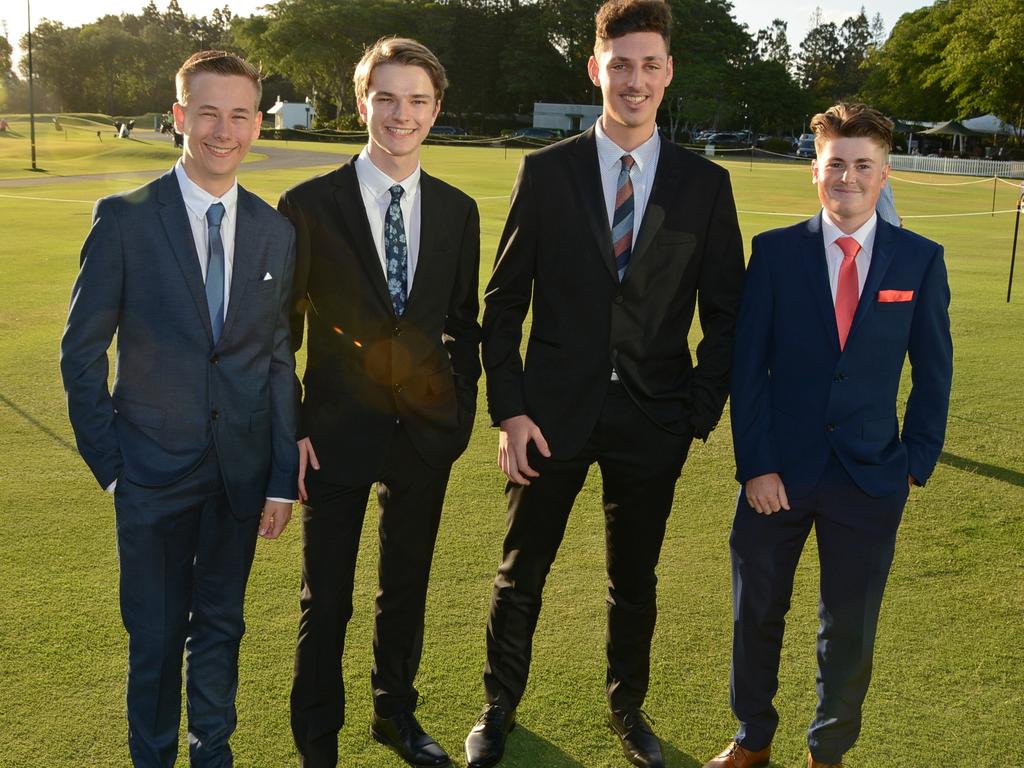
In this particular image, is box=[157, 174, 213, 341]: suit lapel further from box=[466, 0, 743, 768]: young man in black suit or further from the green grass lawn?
box=[466, 0, 743, 768]: young man in black suit

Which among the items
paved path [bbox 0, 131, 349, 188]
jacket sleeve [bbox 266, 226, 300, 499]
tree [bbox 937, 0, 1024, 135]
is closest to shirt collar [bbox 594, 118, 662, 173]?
jacket sleeve [bbox 266, 226, 300, 499]

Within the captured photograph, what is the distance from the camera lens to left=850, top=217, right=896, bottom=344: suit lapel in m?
3.09

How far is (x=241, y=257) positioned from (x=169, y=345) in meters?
0.34

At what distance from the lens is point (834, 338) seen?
3148mm

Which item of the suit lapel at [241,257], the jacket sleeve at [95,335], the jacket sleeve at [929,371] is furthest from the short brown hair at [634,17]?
the jacket sleeve at [95,335]

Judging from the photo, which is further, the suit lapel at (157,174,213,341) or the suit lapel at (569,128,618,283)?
the suit lapel at (569,128,618,283)

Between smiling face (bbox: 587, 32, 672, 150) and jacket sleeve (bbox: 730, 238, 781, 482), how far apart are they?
59cm

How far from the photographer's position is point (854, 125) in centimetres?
306

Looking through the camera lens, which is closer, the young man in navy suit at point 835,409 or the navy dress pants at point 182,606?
the navy dress pants at point 182,606

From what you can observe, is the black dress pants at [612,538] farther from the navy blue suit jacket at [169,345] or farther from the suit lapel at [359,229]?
the navy blue suit jacket at [169,345]

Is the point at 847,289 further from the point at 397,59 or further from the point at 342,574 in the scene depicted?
the point at 342,574

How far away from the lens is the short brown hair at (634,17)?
3152 mm

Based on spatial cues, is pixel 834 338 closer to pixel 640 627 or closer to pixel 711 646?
pixel 640 627

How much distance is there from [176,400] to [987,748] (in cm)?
310
